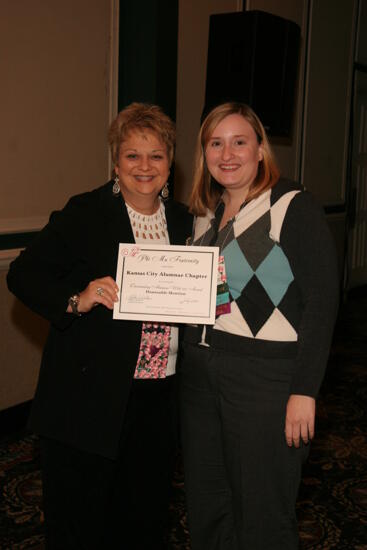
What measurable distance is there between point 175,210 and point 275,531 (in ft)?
3.51

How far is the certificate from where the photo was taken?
75.4 inches

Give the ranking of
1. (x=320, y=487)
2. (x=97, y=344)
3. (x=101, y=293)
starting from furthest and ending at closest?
(x=320, y=487) → (x=97, y=344) → (x=101, y=293)

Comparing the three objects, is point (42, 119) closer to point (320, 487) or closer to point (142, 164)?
point (142, 164)

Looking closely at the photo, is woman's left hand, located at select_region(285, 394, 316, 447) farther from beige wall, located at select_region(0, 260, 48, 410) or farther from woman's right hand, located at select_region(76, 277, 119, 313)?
beige wall, located at select_region(0, 260, 48, 410)

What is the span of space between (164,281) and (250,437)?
52 cm

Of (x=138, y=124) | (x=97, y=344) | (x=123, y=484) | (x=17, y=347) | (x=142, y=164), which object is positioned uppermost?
(x=138, y=124)

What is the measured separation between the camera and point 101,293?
1.93m

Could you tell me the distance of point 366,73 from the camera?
26.3 feet

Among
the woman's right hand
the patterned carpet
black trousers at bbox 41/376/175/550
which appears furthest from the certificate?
the patterned carpet

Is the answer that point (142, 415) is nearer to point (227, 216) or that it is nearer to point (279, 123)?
point (227, 216)

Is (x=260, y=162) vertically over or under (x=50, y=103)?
under

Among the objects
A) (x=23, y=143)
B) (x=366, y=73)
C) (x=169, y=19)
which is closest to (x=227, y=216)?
(x=23, y=143)

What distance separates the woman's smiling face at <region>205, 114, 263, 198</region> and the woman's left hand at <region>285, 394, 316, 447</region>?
68cm

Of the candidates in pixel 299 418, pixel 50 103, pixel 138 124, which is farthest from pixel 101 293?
pixel 50 103
